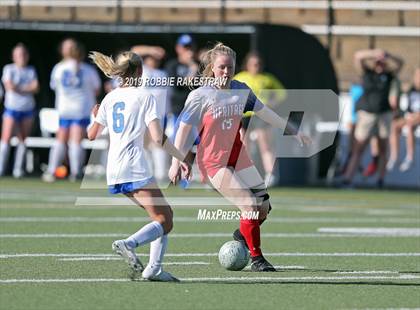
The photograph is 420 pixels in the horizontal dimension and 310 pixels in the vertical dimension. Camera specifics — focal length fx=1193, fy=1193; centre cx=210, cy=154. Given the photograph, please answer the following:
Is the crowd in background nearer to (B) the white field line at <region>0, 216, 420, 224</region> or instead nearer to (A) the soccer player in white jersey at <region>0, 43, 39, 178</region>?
(A) the soccer player in white jersey at <region>0, 43, 39, 178</region>

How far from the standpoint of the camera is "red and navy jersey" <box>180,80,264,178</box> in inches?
352

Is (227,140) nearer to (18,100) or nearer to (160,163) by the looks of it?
(160,163)

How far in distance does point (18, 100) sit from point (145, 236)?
11.5 meters

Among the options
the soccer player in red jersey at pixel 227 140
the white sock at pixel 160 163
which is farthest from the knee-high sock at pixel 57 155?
the soccer player in red jersey at pixel 227 140

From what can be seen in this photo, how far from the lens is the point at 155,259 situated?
812 centimetres

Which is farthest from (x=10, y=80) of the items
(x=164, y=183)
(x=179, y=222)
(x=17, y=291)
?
(x=17, y=291)

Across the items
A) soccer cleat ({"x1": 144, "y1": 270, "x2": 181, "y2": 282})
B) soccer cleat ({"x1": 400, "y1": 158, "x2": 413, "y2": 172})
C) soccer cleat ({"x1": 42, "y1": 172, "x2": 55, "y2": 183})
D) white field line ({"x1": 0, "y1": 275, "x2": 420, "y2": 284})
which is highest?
soccer cleat ({"x1": 144, "y1": 270, "x2": 181, "y2": 282})

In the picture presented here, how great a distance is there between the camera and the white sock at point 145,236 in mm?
7987

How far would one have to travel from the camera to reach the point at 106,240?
11.0 metres

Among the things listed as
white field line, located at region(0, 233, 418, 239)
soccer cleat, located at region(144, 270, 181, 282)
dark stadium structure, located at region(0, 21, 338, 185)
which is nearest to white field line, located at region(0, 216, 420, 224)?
white field line, located at region(0, 233, 418, 239)

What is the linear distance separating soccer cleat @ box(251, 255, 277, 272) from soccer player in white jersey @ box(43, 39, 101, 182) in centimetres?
975

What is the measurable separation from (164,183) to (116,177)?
10.5 metres

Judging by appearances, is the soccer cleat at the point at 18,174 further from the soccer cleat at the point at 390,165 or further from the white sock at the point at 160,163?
the soccer cleat at the point at 390,165

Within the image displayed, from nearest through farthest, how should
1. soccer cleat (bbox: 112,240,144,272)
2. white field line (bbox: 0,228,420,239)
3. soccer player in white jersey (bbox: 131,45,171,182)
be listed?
soccer cleat (bbox: 112,240,144,272), white field line (bbox: 0,228,420,239), soccer player in white jersey (bbox: 131,45,171,182)
